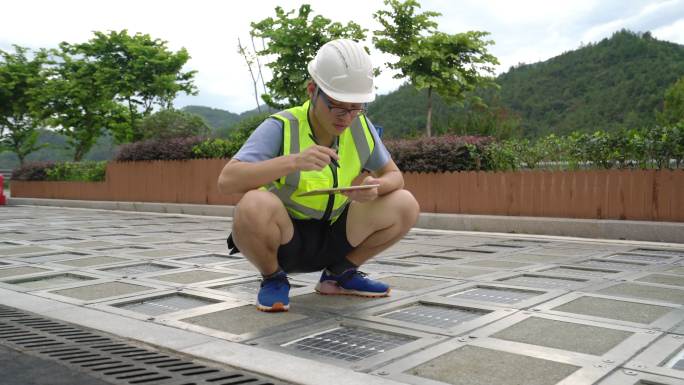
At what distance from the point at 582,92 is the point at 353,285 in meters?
48.4

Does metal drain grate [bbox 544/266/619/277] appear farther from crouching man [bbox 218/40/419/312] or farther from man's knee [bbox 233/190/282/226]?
man's knee [bbox 233/190/282/226]

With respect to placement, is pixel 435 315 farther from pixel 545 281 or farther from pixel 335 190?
pixel 545 281

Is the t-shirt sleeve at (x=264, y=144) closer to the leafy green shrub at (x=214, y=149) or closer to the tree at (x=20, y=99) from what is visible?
the leafy green shrub at (x=214, y=149)

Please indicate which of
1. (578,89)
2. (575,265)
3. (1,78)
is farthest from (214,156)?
(578,89)

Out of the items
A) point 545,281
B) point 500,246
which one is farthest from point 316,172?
point 500,246

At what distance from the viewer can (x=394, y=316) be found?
341 centimetres

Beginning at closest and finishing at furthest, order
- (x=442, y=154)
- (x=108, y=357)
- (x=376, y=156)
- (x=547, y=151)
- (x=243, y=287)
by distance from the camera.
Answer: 1. (x=108, y=357)
2. (x=376, y=156)
3. (x=243, y=287)
4. (x=547, y=151)
5. (x=442, y=154)

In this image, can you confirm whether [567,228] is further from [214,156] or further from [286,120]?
[214,156]

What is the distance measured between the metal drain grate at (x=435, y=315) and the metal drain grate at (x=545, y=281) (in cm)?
103

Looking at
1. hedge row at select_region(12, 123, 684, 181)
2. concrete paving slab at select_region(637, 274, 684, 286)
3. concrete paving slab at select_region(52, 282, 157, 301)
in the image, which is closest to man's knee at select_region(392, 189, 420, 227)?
concrete paving slab at select_region(52, 282, 157, 301)

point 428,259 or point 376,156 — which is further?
point 428,259

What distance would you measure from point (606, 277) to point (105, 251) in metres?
4.67

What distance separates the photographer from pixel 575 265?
5.43 m

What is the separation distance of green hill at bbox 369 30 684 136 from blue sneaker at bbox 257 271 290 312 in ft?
119
